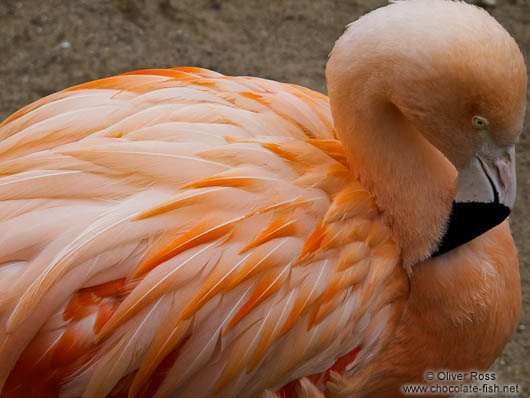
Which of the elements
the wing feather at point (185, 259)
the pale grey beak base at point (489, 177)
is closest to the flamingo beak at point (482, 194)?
the pale grey beak base at point (489, 177)

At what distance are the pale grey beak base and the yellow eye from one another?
0.06 m

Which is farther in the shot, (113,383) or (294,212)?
(294,212)

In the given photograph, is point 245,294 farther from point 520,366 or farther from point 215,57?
point 215,57

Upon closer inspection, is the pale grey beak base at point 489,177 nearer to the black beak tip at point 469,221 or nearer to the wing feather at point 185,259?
the black beak tip at point 469,221

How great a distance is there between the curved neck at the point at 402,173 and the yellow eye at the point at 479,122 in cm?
24

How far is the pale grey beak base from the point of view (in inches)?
73.6

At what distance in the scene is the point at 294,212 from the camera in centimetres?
194

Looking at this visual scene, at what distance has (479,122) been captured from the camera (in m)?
1.79

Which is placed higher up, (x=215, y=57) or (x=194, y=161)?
(x=194, y=161)

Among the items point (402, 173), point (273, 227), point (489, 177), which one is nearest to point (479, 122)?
point (489, 177)

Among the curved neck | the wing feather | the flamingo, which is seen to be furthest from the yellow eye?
the wing feather

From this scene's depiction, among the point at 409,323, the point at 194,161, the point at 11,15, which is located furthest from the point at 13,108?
the point at 409,323

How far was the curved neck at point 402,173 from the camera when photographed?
1972 mm

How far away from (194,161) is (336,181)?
425mm
